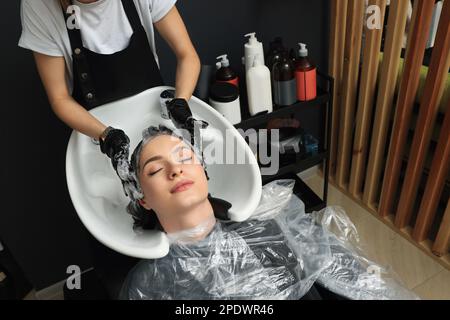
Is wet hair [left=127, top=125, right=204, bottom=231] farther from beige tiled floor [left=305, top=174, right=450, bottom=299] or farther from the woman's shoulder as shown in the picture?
beige tiled floor [left=305, top=174, right=450, bottom=299]

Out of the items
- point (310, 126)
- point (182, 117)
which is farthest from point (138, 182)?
point (310, 126)

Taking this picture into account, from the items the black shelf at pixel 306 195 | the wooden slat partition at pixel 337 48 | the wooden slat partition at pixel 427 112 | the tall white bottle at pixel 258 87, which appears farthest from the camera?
the black shelf at pixel 306 195

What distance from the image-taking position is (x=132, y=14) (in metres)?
1.18

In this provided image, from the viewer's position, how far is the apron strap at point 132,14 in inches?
45.8

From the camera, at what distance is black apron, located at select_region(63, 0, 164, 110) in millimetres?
1149

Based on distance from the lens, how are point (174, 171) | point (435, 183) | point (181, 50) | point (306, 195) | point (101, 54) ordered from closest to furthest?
point (174, 171), point (101, 54), point (181, 50), point (435, 183), point (306, 195)

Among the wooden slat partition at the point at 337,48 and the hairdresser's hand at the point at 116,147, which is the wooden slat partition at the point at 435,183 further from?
the hairdresser's hand at the point at 116,147

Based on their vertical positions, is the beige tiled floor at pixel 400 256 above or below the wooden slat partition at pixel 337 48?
below

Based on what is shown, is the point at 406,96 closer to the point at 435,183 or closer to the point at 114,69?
the point at 435,183

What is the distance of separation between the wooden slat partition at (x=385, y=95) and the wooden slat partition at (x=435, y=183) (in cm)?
24

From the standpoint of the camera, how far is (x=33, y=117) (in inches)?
55.9

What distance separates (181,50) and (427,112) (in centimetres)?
89

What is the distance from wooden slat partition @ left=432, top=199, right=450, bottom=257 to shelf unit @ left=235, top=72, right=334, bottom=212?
50 cm

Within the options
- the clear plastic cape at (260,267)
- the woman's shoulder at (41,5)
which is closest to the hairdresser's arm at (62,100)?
the woman's shoulder at (41,5)
